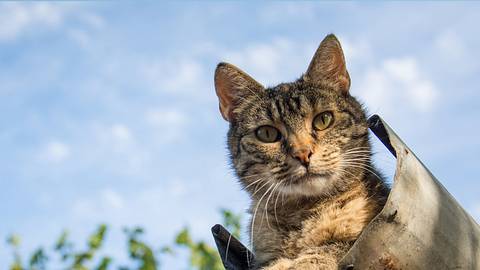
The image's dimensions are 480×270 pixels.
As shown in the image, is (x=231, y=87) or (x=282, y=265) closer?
(x=282, y=265)

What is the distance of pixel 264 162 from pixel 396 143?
122 centimetres

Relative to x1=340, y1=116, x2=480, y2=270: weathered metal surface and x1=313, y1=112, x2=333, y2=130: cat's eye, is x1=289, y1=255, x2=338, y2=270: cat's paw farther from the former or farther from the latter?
x1=313, y1=112, x2=333, y2=130: cat's eye

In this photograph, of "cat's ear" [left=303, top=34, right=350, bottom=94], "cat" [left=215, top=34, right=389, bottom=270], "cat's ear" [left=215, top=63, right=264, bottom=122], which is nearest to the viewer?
"cat" [left=215, top=34, right=389, bottom=270]

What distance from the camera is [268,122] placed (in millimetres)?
3303

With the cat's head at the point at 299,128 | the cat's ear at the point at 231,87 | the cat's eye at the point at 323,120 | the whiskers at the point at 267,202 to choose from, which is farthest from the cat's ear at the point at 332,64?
the whiskers at the point at 267,202

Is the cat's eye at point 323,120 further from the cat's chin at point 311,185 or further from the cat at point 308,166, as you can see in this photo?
the cat's chin at point 311,185

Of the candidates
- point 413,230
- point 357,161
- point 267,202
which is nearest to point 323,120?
point 357,161

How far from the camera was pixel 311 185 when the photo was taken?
2.92 meters

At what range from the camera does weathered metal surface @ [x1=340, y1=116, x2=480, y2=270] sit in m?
1.89

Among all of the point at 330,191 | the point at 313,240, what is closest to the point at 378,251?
the point at 313,240

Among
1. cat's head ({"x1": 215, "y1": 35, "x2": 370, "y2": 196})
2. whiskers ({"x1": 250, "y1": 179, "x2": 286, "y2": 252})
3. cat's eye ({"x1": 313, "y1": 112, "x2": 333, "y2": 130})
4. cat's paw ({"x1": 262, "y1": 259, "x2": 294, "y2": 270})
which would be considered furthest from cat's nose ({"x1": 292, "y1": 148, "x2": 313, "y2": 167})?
cat's paw ({"x1": 262, "y1": 259, "x2": 294, "y2": 270})

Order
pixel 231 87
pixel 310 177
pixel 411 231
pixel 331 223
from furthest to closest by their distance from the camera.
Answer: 1. pixel 231 87
2. pixel 310 177
3. pixel 331 223
4. pixel 411 231

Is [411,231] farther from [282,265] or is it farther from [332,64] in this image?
[332,64]

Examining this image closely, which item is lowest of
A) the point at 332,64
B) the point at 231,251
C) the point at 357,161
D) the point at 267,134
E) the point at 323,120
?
the point at 231,251
